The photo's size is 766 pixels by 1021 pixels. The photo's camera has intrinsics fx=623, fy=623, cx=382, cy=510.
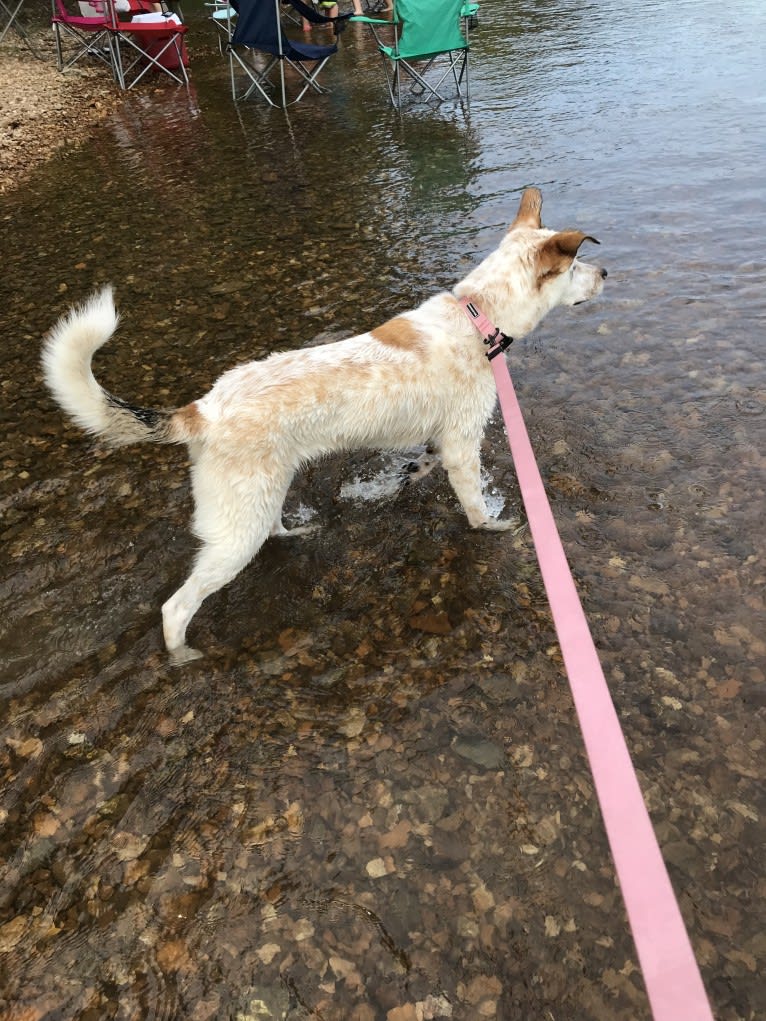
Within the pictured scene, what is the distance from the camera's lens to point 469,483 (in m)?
3.92

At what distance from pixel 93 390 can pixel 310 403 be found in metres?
1.06

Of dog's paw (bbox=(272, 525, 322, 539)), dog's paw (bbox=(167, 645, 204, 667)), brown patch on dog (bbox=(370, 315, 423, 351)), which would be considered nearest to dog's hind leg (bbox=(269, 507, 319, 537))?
dog's paw (bbox=(272, 525, 322, 539))

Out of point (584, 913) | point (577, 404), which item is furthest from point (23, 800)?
point (577, 404)

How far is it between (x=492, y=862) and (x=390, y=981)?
1.90 ft

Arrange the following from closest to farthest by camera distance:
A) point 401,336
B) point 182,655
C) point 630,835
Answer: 1. point 630,835
2. point 182,655
3. point 401,336

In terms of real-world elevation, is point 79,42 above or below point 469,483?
above

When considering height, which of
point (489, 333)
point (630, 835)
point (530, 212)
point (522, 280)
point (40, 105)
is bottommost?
point (630, 835)

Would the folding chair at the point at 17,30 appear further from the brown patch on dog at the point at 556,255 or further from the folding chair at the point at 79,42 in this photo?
the brown patch on dog at the point at 556,255

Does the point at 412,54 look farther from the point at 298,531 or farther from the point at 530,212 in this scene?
the point at 298,531

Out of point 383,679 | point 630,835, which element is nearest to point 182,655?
point 383,679

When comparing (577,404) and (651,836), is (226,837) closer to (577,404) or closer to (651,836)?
(651,836)

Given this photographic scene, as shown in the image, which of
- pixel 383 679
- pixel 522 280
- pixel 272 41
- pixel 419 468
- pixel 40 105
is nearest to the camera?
pixel 383 679

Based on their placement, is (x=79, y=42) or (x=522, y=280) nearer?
(x=522, y=280)

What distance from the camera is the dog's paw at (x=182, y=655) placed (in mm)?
3406
